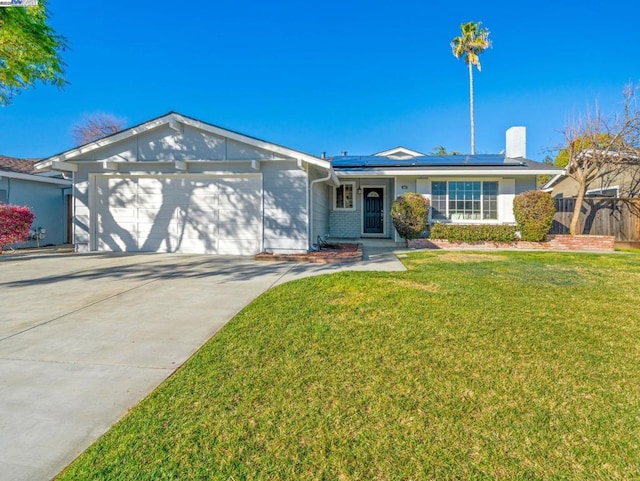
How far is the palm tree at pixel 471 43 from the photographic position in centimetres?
2384

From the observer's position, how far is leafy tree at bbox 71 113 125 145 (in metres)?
28.6

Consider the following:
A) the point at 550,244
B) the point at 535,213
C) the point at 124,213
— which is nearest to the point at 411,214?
the point at 535,213

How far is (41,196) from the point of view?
13.4m

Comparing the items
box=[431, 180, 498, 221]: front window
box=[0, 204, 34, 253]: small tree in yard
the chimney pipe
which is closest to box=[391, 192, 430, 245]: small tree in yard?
box=[431, 180, 498, 221]: front window

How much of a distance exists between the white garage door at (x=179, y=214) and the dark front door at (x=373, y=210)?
20.9 feet

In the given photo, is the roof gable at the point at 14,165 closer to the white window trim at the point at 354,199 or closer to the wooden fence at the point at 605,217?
the white window trim at the point at 354,199

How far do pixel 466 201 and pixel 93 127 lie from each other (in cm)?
3012

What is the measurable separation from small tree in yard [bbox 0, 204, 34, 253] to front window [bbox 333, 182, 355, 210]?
10.6 metres

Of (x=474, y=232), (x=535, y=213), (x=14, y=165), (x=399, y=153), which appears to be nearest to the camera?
(x=535, y=213)

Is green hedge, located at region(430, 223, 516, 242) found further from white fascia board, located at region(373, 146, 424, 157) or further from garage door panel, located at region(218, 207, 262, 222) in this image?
white fascia board, located at region(373, 146, 424, 157)

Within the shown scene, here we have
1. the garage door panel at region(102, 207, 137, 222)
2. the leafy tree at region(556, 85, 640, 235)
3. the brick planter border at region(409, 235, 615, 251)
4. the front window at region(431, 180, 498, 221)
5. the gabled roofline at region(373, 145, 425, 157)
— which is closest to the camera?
the garage door panel at region(102, 207, 137, 222)

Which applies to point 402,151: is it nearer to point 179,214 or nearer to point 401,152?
point 401,152

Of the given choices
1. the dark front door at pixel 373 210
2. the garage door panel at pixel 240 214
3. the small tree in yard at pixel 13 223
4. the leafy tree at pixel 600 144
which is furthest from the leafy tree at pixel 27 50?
the leafy tree at pixel 600 144

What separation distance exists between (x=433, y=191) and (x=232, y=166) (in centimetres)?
740
